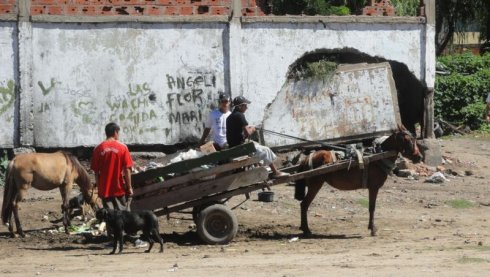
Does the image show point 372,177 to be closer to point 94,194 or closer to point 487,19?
point 94,194

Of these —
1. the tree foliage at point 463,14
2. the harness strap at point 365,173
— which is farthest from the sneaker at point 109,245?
the tree foliage at point 463,14

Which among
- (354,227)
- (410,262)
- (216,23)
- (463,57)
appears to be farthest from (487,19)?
(410,262)

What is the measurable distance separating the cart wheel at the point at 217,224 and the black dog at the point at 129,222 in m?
0.92

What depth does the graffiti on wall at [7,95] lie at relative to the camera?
65.5 feet

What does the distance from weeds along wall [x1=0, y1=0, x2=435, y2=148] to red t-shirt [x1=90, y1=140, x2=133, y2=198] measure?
20.6 ft

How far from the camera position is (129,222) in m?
13.6

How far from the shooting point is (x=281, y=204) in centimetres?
1823

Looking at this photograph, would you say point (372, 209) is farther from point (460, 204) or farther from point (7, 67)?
point (7, 67)

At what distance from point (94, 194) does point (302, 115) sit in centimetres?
620

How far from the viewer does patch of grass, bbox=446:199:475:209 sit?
61.9ft

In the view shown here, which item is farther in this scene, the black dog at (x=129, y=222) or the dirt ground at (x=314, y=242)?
the black dog at (x=129, y=222)

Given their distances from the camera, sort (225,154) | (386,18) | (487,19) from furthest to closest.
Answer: (487,19)
(386,18)
(225,154)

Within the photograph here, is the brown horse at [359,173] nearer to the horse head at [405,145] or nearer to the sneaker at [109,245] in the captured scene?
the horse head at [405,145]

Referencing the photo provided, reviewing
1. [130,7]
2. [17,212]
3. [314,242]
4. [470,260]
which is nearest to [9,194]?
[17,212]
